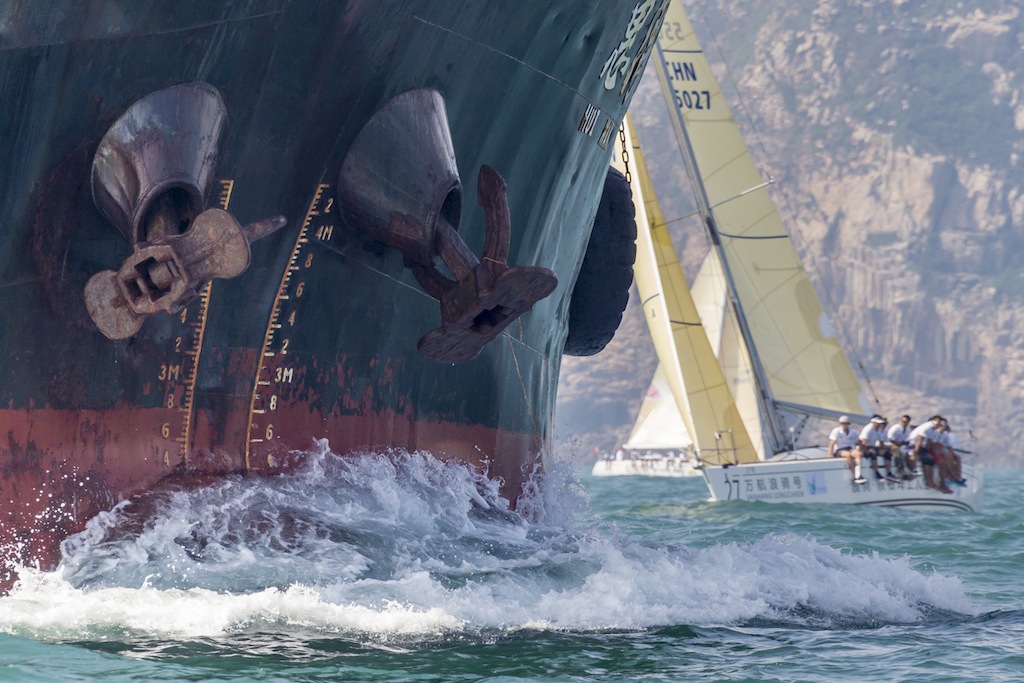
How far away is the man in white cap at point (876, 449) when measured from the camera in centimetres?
2880

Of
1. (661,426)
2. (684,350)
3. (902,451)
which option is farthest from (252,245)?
(661,426)

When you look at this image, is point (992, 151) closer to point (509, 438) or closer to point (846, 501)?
point (846, 501)

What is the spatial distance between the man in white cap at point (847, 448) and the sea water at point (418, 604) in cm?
2018

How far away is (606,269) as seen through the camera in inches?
493

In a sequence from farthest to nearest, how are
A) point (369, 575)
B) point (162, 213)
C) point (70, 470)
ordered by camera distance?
point (70, 470) → point (369, 575) → point (162, 213)

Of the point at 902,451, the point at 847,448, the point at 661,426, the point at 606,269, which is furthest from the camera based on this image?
the point at 661,426

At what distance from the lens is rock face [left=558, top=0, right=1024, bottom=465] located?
136375 millimetres

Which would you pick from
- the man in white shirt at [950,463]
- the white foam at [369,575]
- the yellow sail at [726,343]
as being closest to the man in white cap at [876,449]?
the man in white shirt at [950,463]

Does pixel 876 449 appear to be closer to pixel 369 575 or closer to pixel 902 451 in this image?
pixel 902 451

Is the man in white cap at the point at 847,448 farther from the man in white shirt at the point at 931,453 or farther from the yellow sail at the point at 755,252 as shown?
the yellow sail at the point at 755,252

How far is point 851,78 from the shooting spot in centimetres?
15962

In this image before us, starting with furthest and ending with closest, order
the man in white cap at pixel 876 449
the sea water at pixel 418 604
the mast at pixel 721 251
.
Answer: the mast at pixel 721 251
the man in white cap at pixel 876 449
the sea water at pixel 418 604

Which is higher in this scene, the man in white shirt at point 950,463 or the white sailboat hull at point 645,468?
the white sailboat hull at point 645,468

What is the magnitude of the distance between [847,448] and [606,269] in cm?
1895
